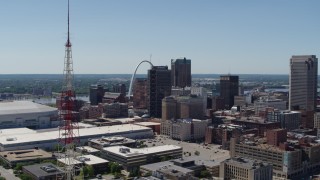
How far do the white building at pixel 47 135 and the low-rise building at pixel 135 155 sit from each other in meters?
11.1

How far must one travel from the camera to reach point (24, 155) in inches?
2235

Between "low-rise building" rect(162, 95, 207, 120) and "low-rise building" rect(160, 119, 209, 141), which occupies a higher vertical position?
"low-rise building" rect(162, 95, 207, 120)

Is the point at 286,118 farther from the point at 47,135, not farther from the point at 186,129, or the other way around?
the point at 47,135

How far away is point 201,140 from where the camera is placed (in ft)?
250

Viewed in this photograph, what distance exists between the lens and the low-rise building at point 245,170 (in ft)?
150

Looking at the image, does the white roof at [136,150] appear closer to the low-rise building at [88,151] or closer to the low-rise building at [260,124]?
the low-rise building at [88,151]

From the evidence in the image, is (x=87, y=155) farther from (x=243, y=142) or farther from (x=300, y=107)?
(x=300, y=107)

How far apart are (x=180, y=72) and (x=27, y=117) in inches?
2343

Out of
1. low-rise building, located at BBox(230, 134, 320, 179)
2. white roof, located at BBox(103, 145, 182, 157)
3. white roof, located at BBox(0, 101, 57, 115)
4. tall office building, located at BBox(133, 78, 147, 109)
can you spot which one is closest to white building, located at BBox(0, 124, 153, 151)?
white roof, located at BBox(0, 101, 57, 115)

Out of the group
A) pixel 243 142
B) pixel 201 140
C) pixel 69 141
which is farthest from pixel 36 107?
pixel 69 141

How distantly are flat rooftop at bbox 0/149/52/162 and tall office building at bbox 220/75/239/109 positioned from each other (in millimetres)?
59437

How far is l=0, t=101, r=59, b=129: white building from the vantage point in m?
80.3

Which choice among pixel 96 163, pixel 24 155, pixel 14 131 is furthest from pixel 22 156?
pixel 14 131

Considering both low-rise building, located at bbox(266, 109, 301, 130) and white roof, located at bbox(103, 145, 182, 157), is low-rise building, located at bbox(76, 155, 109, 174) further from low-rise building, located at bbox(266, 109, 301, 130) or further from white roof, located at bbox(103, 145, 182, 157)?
low-rise building, located at bbox(266, 109, 301, 130)
